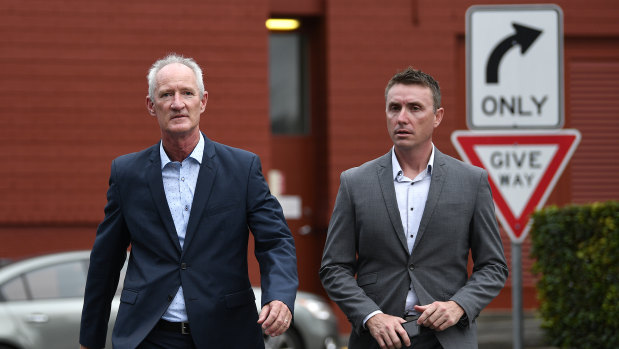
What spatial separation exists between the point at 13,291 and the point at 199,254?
18.7 ft

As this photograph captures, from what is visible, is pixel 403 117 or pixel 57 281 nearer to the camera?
pixel 403 117

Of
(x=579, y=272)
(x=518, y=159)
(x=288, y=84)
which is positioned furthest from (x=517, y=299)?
(x=288, y=84)

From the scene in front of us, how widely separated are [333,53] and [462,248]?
9717 millimetres

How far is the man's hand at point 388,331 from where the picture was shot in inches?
154

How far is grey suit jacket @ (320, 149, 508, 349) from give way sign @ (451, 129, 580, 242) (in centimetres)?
179

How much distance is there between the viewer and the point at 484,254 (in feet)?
13.7

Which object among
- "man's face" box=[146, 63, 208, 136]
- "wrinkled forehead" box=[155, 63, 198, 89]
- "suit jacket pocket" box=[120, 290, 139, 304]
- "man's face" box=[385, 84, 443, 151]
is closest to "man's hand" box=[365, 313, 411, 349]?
"man's face" box=[385, 84, 443, 151]

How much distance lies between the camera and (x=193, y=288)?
13.5 ft

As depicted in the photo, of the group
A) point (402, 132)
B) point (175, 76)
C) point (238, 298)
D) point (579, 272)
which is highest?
point (175, 76)

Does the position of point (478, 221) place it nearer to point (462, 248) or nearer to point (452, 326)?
point (462, 248)

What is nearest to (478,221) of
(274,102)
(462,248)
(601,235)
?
(462,248)

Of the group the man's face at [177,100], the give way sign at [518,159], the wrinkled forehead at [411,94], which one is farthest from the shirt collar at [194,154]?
the give way sign at [518,159]

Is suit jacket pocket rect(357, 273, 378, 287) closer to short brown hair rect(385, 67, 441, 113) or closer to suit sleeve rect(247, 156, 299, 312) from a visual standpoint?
suit sleeve rect(247, 156, 299, 312)

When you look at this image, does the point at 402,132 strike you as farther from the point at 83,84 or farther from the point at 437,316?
the point at 83,84
